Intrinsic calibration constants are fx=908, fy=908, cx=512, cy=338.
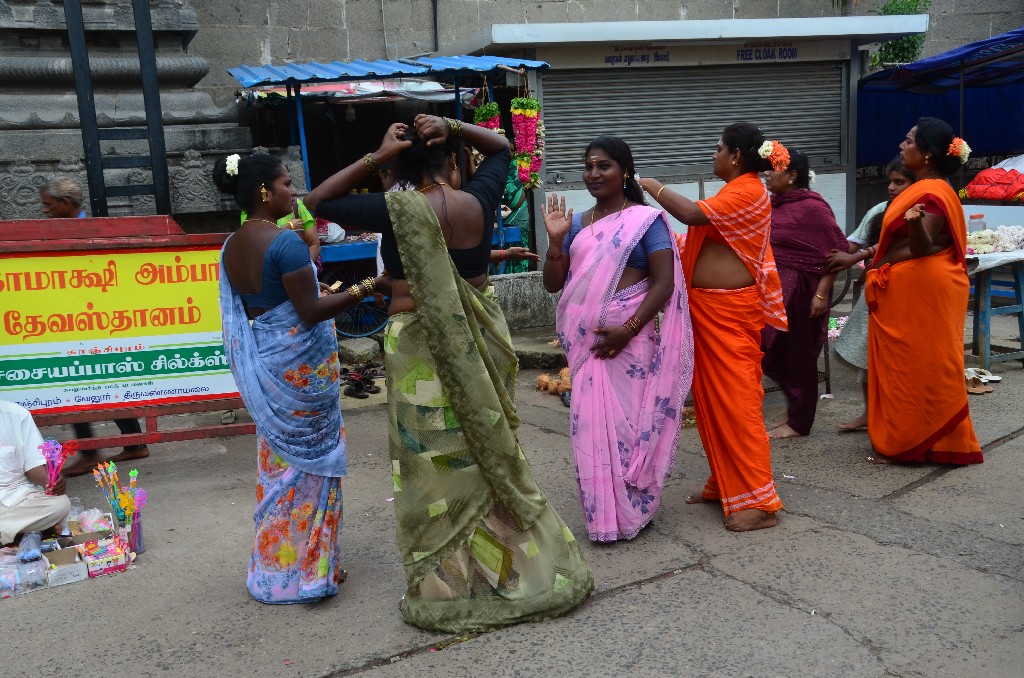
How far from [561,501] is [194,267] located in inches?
99.7

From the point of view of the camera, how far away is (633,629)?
123 inches

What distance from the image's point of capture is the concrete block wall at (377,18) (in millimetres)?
9938

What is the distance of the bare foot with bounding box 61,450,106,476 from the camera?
5.25 metres

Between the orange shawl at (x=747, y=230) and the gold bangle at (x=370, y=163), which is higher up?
the gold bangle at (x=370, y=163)

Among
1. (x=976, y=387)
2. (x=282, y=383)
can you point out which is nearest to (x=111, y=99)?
(x=282, y=383)

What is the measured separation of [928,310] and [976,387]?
201cm

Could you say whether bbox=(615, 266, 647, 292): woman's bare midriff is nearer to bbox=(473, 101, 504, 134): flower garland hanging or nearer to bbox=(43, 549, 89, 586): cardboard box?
bbox=(43, 549, 89, 586): cardboard box

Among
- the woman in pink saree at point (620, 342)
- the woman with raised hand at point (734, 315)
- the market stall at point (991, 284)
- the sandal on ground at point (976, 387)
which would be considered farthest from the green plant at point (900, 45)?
the woman in pink saree at point (620, 342)

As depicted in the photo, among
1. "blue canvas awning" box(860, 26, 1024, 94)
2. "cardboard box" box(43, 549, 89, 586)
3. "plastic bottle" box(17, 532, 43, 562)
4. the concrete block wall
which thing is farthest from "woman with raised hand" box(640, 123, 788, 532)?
"blue canvas awning" box(860, 26, 1024, 94)

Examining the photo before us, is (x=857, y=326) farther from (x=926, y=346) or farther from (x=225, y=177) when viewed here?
(x=225, y=177)

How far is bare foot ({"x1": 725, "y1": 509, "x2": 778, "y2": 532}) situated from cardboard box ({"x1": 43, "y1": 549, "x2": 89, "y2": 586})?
2767 mm

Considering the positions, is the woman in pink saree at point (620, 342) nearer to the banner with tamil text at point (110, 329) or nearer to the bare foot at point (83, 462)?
the banner with tamil text at point (110, 329)

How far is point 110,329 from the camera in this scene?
513 cm

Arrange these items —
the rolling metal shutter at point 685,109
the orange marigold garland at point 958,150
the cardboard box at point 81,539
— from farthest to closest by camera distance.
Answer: the rolling metal shutter at point 685,109
the orange marigold garland at point 958,150
the cardboard box at point 81,539
